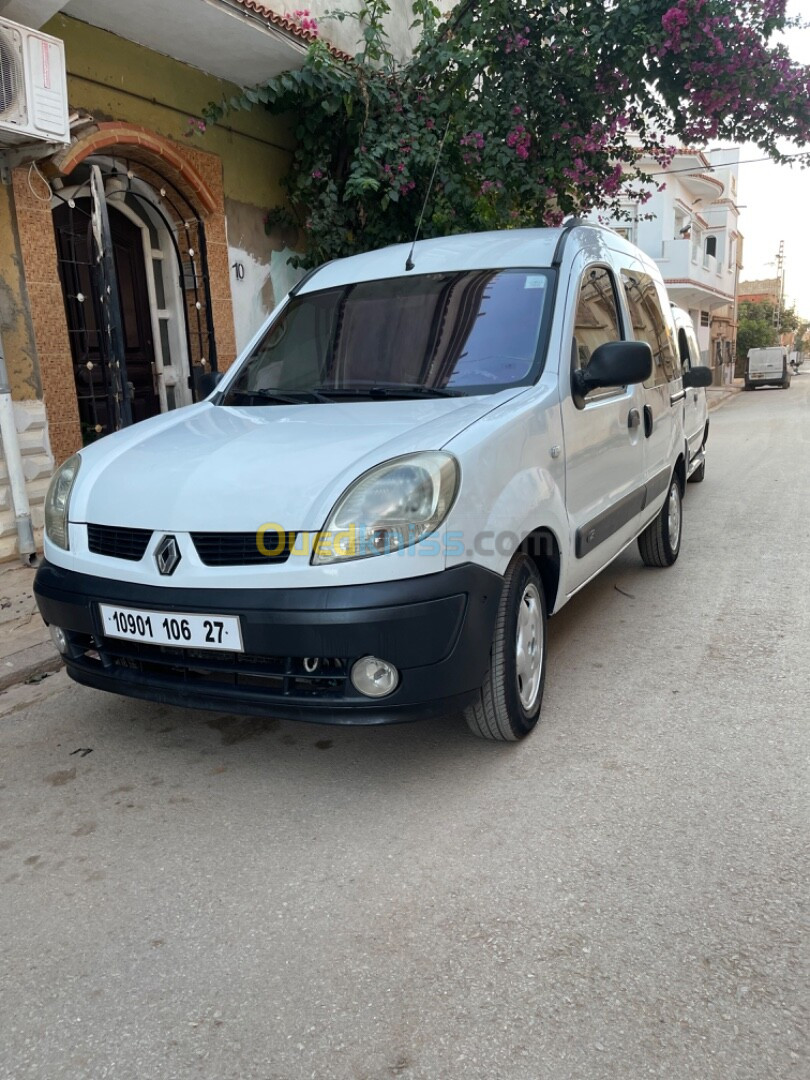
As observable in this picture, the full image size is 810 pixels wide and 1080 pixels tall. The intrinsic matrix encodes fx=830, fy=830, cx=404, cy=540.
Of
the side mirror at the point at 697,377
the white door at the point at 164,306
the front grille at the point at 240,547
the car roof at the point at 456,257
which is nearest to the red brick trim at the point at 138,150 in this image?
the white door at the point at 164,306

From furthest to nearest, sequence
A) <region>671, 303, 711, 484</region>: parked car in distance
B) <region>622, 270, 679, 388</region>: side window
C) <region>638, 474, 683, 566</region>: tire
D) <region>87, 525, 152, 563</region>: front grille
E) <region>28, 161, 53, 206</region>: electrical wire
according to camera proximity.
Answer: <region>671, 303, 711, 484</region>: parked car in distance, <region>28, 161, 53, 206</region>: electrical wire, <region>638, 474, 683, 566</region>: tire, <region>622, 270, 679, 388</region>: side window, <region>87, 525, 152, 563</region>: front grille

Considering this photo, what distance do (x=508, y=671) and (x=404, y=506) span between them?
2.40 feet

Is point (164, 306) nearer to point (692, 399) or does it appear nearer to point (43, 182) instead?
point (43, 182)

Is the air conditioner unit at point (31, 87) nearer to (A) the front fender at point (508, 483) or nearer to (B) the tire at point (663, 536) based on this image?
(A) the front fender at point (508, 483)

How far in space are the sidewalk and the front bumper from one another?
1.44 meters

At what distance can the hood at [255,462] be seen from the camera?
2.49 metres

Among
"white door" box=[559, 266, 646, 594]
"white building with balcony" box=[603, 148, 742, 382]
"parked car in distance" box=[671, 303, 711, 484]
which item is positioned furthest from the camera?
"white building with balcony" box=[603, 148, 742, 382]

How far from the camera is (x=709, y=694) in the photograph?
344cm

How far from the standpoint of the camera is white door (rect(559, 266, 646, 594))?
332 centimetres

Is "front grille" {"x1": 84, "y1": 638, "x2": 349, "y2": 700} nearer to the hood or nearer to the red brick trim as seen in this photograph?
the hood

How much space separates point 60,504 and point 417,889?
1.84 m

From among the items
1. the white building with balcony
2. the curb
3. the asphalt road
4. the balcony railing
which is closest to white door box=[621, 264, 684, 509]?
the asphalt road

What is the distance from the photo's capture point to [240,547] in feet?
8.17

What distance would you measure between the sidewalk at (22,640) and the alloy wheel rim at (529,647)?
2.36 meters
